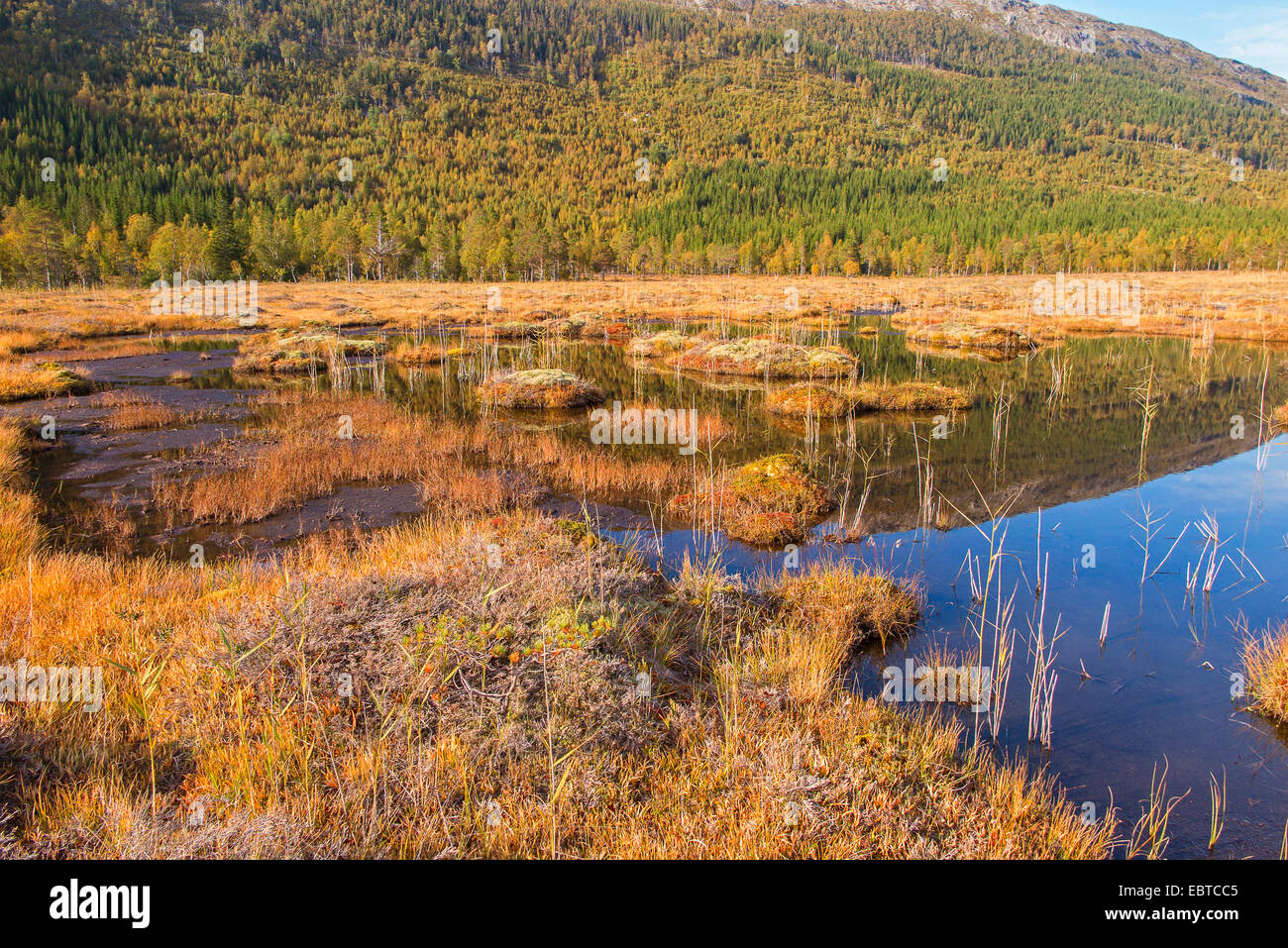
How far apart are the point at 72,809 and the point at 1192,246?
136 metres

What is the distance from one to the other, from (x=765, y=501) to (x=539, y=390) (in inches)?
448

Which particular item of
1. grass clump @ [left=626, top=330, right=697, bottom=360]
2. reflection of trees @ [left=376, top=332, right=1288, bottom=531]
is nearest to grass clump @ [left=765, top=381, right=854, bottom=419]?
reflection of trees @ [left=376, top=332, right=1288, bottom=531]

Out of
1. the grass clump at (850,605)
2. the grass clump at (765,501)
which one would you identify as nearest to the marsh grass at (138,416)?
the grass clump at (765,501)

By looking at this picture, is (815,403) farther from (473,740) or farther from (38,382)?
(38,382)

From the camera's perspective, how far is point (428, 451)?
49.0 feet

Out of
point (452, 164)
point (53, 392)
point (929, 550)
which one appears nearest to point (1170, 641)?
point (929, 550)

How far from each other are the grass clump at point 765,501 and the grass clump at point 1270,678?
530 centimetres

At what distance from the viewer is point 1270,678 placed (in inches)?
244

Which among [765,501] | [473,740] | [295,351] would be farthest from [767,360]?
[473,740]

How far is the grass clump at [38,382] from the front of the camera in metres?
21.1

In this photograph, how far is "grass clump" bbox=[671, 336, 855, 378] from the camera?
24.7 m

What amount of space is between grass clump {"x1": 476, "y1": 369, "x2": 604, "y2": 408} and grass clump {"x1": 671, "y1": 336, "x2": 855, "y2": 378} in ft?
21.5

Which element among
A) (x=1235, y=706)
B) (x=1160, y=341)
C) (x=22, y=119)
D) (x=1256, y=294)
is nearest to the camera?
(x=1235, y=706)

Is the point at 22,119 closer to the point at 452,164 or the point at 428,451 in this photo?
the point at 452,164
